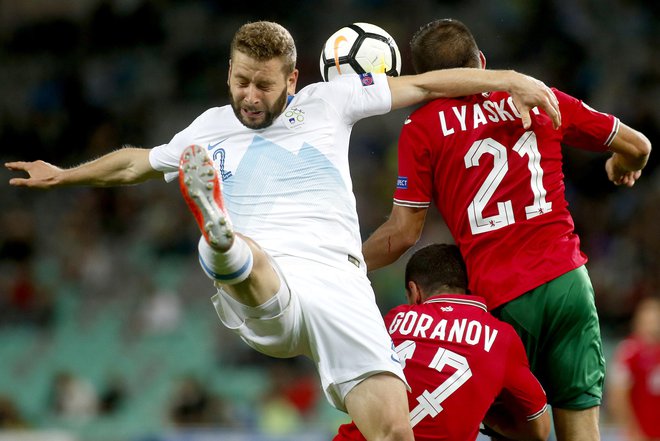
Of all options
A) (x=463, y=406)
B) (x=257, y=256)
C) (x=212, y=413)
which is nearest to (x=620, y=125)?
(x=463, y=406)

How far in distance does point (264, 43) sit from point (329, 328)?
51.5 inches

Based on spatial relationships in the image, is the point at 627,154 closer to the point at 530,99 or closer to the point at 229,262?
the point at 530,99

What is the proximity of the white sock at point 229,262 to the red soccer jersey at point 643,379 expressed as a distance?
16.3ft

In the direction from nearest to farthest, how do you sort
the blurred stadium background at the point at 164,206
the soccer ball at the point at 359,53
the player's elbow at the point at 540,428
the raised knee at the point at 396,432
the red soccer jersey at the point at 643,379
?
the raised knee at the point at 396,432 → the player's elbow at the point at 540,428 → the soccer ball at the point at 359,53 → the red soccer jersey at the point at 643,379 → the blurred stadium background at the point at 164,206

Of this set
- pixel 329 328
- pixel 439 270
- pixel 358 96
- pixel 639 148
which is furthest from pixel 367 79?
pixel 639 148

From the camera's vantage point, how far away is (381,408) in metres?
4.64

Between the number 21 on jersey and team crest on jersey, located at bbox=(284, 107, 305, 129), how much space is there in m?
0.80

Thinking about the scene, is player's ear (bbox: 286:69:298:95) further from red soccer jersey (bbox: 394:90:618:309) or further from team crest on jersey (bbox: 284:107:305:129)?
red soccer jersey (bbox: 394:90:618:309)

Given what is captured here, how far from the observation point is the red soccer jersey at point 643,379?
856cm

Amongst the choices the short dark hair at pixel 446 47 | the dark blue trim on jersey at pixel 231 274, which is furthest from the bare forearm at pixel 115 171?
the short dark hair at pixel 446 47

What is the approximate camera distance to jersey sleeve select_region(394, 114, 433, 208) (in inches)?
207

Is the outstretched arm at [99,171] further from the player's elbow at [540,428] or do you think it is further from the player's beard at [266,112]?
the player's elbow at [540,428]

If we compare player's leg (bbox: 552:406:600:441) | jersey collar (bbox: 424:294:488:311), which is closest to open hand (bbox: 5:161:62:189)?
jersey collar (bbox: 424:294:488:311)

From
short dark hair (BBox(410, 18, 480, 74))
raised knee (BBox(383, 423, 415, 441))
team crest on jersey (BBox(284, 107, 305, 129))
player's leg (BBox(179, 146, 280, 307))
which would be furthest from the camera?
short dark hair (BBox(410, 18, 480, 74))
